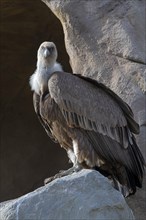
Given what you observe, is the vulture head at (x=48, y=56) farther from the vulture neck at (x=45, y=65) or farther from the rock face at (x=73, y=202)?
the rock face at (x=73, y=202)

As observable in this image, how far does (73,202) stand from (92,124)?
1667 mm

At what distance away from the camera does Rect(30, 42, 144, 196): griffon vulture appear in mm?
6430

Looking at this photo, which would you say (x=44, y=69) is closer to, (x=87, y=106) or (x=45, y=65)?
(x=45, y=65)

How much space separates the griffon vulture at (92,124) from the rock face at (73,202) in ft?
4.59

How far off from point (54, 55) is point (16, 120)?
2.67 m

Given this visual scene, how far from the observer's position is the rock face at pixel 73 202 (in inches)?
192

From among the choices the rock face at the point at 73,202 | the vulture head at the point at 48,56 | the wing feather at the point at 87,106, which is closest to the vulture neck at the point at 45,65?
the vulture head at the point at 48,56

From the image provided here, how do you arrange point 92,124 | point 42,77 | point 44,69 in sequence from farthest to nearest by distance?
point 44,69 → point 42,77 → point 92,124

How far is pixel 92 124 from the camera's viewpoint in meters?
6.51

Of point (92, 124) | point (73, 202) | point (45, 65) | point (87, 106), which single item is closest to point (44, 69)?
point (45, 65)

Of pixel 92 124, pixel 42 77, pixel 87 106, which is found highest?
pixel 42 77

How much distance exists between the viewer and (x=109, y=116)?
6609 millimetres

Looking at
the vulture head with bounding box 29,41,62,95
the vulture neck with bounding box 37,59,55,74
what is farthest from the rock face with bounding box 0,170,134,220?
the vulture neck with bounding box 37,59,55,74

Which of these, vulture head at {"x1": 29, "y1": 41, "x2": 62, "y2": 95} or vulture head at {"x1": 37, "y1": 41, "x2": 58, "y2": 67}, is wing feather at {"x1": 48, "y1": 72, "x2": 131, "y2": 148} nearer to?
vulture head at {"x1": 29, "y1": 41, "x2": 62, "y2": 95}
